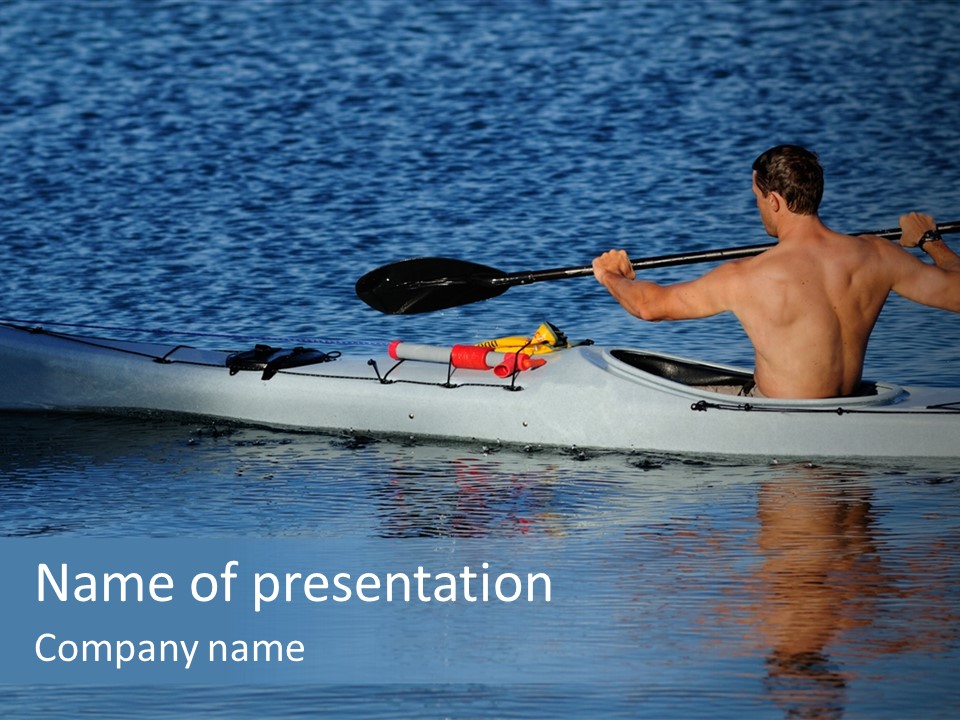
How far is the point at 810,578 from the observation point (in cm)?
612

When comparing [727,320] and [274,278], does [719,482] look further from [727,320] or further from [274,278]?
[274,278]

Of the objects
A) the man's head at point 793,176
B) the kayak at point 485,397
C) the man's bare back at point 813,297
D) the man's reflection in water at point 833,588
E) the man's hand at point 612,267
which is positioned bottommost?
the man's reflection in water at point 833,588

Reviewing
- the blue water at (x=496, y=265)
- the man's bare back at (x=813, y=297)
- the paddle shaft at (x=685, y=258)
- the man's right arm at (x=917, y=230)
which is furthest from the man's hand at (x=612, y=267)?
the man's right arm at (x=917, y=230)

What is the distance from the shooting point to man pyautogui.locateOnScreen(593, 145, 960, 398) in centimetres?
702

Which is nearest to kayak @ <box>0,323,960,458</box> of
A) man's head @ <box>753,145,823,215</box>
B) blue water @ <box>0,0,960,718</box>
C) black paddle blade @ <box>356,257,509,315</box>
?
blue water @ <box>0,0,960,718</box>

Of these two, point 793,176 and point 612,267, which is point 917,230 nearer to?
point 793,176

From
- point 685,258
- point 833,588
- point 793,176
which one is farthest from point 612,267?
point 833,588

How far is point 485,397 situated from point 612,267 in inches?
29.7

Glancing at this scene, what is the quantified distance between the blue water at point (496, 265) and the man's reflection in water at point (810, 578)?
0.01 m

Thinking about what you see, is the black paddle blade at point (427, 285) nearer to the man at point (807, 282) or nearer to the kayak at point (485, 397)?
the kayak at point (485, 397)

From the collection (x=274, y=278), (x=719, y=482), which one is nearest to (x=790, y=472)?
(x=719, y=482)

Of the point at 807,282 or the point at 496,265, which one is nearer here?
the point at 807,282

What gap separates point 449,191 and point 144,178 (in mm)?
2064

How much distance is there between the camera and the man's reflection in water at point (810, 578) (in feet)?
17.1
